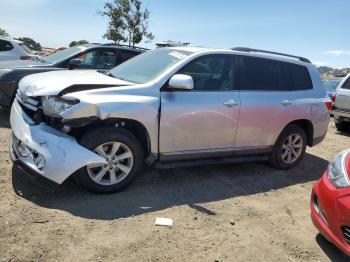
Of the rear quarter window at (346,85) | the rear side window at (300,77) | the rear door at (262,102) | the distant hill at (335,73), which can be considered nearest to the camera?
the rear door at (262,102)

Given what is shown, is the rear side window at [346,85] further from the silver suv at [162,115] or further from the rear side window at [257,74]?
the rear side window at [257,74]

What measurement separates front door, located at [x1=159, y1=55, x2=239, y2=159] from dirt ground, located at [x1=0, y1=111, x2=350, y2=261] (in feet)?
1.70

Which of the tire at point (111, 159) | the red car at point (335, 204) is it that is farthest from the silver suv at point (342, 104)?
the tire at point (111, 159)

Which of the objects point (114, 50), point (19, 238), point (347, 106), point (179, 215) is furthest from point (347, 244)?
point (347, 106)

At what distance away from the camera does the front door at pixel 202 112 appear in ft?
15.8

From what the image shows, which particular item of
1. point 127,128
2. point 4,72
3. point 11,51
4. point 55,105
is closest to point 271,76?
point 127,128

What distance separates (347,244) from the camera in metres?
3.39

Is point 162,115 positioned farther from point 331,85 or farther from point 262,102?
point 331,85

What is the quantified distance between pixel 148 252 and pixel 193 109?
199 centimetres

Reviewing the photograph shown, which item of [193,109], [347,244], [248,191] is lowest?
[248,191]

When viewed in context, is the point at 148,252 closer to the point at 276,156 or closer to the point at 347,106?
the point at 276,156

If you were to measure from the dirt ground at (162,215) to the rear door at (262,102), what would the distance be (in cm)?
67

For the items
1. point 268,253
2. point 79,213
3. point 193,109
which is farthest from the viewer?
point 193,109

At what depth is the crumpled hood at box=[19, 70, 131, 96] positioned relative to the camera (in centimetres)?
436
